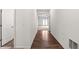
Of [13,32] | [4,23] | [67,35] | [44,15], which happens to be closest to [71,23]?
[67,35]

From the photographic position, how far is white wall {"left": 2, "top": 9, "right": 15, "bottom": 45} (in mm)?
1122

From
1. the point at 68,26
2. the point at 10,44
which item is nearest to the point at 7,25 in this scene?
the point at 10,44

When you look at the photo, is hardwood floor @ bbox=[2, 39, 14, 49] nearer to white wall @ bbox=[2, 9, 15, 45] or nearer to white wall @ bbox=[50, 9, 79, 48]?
white wall @ bbox=[2, 9, 15, 45]

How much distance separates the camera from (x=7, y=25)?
1165mm

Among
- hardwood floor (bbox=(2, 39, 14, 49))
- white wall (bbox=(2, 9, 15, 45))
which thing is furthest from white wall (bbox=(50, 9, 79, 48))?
hardwood floor (bbox=(2, 39, 14, 49))

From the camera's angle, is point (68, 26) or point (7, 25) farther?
point (68, 26)

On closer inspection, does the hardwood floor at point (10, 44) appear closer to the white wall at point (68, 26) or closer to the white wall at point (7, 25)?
the white wall at point (7, 25)

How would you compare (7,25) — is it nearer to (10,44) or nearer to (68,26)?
(10,44)

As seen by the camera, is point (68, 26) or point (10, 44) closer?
point (10, 44)

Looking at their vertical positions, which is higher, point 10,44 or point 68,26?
point 68,26

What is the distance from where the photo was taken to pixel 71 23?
1599 mm

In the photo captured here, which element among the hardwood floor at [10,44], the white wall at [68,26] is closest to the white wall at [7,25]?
the hardwood floor at [10,44]
